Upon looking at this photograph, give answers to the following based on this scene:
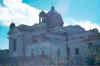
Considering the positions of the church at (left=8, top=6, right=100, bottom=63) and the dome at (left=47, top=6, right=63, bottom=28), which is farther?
the dome at (left=47, top=6, right=63, bottom=28)

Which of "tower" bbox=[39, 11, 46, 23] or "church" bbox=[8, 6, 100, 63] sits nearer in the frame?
"church" bbox=[8, 6, 100, 63]

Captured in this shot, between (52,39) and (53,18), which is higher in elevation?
(53,18)

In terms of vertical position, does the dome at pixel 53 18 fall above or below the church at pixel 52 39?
above

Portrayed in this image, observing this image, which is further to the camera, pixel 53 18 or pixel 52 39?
pixel 53 18

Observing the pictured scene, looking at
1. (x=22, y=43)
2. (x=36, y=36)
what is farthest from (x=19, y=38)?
(x=36, y=36)

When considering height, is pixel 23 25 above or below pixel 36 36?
above

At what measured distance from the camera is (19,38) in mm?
36344

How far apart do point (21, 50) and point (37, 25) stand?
6.80 meters

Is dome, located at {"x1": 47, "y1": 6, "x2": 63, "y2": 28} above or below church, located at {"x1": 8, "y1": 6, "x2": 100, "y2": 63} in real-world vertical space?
above

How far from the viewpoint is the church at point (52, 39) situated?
25.2 metres

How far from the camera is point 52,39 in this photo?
29.4 m

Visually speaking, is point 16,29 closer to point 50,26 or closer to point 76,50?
point 50,26

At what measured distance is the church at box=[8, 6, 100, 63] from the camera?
25214 mm

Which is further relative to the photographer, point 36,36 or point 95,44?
point 36,36
